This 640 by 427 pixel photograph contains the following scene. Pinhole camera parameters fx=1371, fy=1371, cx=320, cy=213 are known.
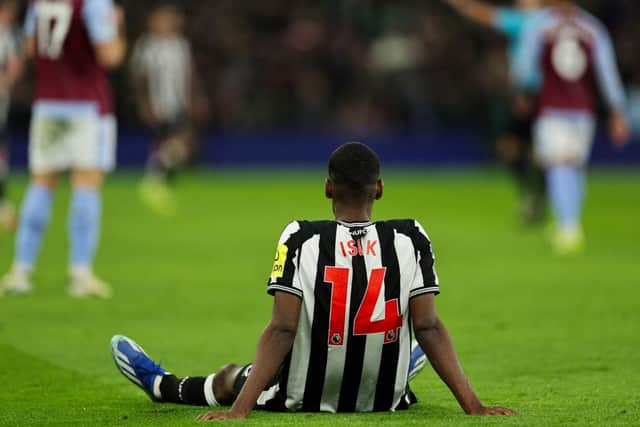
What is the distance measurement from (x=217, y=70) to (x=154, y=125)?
14.3 ft

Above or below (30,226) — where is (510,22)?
above

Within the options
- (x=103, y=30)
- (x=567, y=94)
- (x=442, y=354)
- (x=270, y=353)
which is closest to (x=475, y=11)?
(x=567, y=94)

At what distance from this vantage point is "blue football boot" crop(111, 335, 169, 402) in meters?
6.03

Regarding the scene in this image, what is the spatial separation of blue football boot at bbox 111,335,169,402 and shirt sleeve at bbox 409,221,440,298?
130 cm

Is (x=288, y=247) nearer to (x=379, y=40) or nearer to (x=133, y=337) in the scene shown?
(x=133, y=337)

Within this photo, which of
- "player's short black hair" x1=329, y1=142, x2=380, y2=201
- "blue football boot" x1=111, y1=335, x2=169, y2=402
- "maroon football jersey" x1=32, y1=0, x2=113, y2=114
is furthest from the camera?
"maroon football jersey" x1=32, y1=0, x2=113, y2=114

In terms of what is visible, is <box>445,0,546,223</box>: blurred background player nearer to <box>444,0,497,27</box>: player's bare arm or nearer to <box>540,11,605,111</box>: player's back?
<box>444,0,497,27</box>: player's bare arm

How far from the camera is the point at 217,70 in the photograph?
2661cm

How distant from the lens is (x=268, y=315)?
9.08 meters

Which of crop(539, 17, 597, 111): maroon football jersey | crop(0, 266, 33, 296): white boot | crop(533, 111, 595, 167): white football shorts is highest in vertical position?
crop(539, 17, 597, 111): maroon football jersey

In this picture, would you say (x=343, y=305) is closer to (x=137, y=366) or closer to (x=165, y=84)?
(x=137, y=366)

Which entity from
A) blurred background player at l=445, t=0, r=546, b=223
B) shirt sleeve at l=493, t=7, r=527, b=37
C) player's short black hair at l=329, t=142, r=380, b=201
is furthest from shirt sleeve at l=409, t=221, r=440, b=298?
shirt sleeve at l=493, t=7, r=527, b=37

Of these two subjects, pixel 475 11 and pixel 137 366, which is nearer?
pixel 137 366

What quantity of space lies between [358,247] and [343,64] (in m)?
21.3
